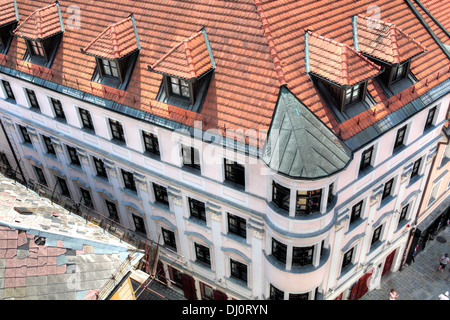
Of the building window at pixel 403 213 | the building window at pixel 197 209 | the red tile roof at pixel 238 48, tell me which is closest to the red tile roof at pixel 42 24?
the red tile roof at pixel 238 48

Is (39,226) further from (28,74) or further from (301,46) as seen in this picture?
(301,46)

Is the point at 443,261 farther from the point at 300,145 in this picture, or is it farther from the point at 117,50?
the point at 117,50

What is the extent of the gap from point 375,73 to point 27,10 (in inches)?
887

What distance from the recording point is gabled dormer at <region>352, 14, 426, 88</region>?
877 inches

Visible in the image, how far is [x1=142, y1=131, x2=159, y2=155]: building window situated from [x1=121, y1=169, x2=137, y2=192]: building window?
3.17m

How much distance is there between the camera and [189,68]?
21.7 metres

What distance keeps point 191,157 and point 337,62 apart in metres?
9.29

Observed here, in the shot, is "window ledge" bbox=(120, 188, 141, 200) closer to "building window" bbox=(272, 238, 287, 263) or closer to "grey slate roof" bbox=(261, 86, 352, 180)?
"building window" bbox=(272, 238, 287, 263)

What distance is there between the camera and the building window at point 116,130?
1050 inches

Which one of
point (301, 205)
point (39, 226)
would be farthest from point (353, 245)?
point (39, 226)

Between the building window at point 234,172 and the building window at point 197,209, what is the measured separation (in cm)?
327

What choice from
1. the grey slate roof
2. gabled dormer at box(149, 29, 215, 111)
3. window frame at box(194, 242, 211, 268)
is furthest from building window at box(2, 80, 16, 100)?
the grey slate roof

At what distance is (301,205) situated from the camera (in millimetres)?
21625

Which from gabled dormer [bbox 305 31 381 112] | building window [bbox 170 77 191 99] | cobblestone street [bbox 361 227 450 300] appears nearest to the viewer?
gabled dormer [bbox 305 31 381 112]
